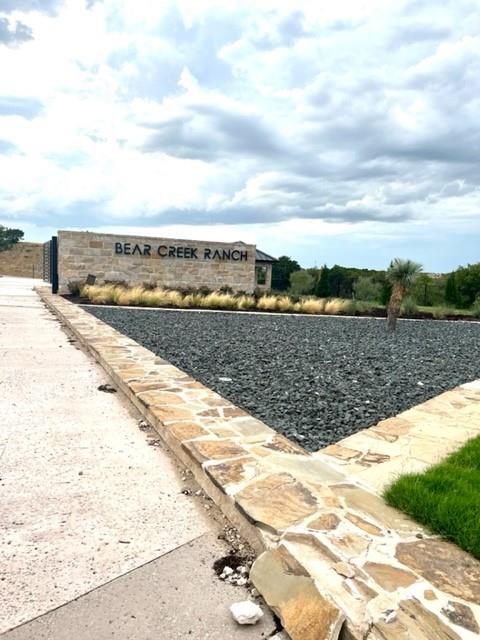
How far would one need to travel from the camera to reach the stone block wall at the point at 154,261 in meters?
17.0

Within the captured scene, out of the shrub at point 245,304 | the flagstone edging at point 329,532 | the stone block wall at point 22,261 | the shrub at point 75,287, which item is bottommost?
the flagstone edging at point 329,532

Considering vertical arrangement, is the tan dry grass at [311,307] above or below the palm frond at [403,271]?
below

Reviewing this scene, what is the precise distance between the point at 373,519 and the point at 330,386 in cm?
272

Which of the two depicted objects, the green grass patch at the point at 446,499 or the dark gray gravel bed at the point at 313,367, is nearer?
the green grass patch at the point at 446,499

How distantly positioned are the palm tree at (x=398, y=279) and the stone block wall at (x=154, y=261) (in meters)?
10.1

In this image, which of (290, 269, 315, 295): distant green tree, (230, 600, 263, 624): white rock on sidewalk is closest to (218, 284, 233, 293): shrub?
(290, 269, 315, 295): distant green tree

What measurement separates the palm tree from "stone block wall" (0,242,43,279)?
33014 millimetres

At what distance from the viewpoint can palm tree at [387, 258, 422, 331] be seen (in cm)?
1005

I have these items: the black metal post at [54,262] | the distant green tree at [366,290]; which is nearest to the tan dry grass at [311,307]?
the black metal post at [54,262]

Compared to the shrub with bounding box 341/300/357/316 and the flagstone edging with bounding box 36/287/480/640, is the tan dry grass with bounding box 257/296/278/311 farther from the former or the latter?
the flagstone edging with bounding box 36/287/480/640

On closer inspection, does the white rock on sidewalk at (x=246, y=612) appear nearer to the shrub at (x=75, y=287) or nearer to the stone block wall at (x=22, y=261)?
the shrub at (x=75, y=287)

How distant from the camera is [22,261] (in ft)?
135

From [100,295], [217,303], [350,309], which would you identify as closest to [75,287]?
[100,295]

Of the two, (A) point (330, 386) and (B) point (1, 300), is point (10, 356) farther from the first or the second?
(B) point (1, 300)
